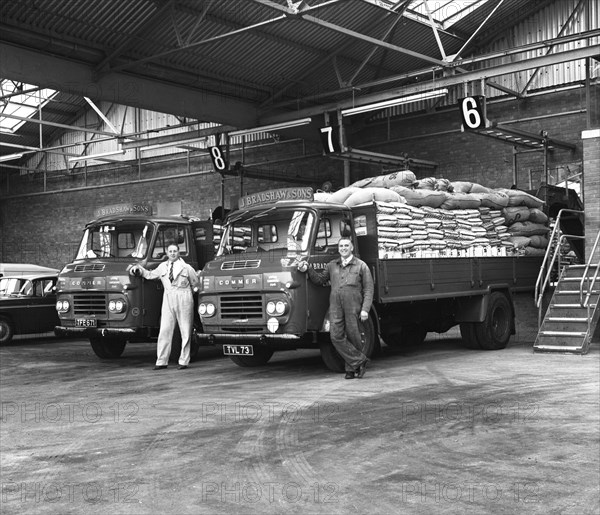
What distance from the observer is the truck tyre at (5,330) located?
661 inches

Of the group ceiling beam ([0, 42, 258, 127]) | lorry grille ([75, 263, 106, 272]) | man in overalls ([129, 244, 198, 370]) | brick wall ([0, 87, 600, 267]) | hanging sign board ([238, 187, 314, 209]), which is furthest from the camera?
brick wall ([0, 87, 600, 267])

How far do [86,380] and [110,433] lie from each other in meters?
3.92

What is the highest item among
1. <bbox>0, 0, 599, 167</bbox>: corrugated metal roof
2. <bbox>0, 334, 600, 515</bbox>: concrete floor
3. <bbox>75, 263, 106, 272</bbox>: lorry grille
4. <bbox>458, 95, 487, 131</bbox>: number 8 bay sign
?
<bbox>0, 0, 599, 167</bbox>: corrugated metal roof

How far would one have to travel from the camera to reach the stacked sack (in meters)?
11.2

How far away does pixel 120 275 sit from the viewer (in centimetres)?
1191

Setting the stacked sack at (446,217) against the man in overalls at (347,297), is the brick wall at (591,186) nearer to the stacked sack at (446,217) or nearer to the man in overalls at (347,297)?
the stacked sack at (446,217)

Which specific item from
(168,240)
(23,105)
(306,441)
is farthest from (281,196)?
Answer: (23,105)

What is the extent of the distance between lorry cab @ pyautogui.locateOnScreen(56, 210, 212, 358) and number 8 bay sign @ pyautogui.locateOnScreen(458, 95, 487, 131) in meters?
7.58

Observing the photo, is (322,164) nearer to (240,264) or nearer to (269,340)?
(240,264)

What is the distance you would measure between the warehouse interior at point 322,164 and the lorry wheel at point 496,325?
37 cm

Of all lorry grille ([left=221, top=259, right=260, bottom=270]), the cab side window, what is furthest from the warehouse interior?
lorry grille ([left=221, top=259, right=260, bottom=270])

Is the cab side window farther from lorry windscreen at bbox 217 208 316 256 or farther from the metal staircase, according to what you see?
the metal staircase

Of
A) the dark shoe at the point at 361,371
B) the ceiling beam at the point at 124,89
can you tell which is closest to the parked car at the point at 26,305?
the ceiling beam at the point at 124,89

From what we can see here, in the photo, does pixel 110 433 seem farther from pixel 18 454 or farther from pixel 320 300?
pixel 320 300
